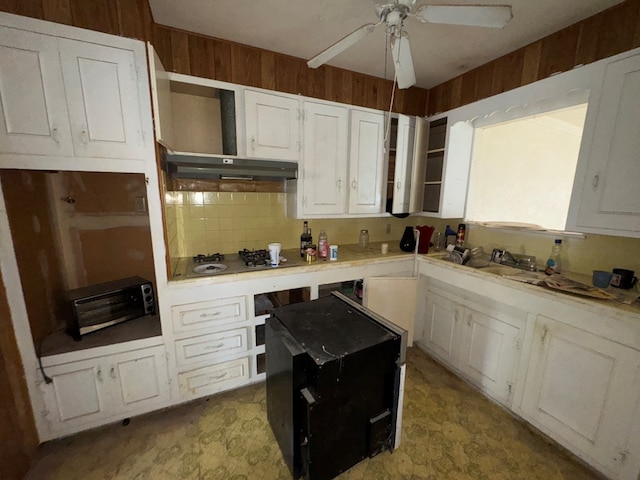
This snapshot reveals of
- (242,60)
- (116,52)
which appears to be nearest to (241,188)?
(242,60)

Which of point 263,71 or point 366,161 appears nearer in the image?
point 263,71

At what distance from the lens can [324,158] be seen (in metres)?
2.17

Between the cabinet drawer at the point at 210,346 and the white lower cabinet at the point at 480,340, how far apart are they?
1.70 metres

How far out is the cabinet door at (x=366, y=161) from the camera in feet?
7.39

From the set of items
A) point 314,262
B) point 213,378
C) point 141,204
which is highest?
point 141,204

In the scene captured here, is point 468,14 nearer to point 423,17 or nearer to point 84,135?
point 423,17

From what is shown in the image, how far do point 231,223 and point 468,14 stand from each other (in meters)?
2.00

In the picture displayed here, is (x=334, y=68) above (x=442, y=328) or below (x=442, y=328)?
above

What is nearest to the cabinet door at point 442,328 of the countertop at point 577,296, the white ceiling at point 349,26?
the countertop at point 577,296

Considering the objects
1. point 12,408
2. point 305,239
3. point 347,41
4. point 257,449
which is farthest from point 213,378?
point 347,41

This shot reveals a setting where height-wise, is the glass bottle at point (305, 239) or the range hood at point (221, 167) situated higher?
the range hood at point (221, 167)

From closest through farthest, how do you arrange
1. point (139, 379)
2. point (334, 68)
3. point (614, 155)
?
point (614, 155) → point (139, 379) → point (334, 68)

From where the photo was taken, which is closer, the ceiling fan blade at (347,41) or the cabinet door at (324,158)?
the ceiling fan blade at (347,41)

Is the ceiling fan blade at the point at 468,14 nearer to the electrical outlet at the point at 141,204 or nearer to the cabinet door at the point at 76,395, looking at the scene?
the electrical outlet at the point at 141,204
